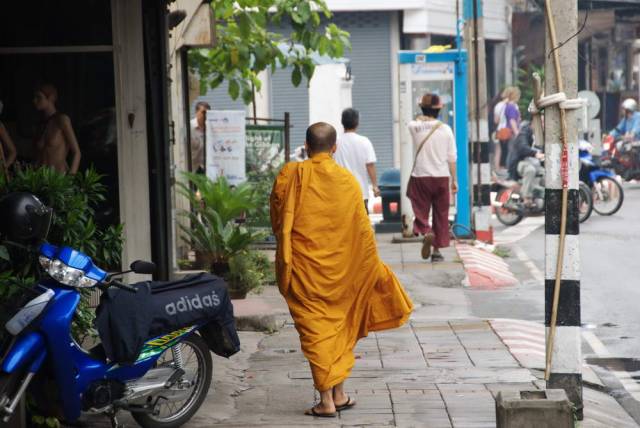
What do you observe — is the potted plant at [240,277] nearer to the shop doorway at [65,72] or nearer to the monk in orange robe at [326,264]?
the shop doorway at [65,72]

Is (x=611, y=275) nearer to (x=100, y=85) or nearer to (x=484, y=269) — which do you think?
(x=484, y=269)

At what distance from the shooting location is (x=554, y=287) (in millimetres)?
6758

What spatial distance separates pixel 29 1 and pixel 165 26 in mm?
1148

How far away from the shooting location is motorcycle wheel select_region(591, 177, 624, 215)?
18781 millimetres

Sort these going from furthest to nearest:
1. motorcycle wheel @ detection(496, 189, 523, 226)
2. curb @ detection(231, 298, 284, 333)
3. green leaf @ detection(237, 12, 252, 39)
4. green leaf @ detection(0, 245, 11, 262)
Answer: motorcycle wheel @ detection(496, 189, 523, 226) → green leaf @ detection(237, 12, 252, 39) → curb @ detection(231, 298, 284, 333) → green leaf @ detection(0, 245, 11, 262)

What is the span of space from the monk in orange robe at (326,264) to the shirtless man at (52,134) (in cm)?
317

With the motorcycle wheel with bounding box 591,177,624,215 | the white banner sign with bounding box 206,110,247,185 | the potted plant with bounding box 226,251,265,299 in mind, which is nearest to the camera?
the potted plant with bounding box 226,251,265,299

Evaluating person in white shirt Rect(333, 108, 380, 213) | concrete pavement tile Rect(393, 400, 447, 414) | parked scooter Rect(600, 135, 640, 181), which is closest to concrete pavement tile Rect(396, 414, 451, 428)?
concrete pavement tile Rect(393, 400, 447, 414)

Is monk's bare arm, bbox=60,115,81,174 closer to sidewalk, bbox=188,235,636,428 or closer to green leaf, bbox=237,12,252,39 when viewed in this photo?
sidewalk, bbox=188,235,636,428

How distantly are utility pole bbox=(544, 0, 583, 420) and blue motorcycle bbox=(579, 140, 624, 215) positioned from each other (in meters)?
12.2

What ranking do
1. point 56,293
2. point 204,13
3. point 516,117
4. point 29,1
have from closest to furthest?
point 56,293
point 29,1
point 204,13
point 516,117

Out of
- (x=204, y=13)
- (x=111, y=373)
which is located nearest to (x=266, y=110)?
(x=204, y=13)

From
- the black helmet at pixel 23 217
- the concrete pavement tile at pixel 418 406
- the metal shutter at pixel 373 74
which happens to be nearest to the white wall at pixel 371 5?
the metal shutter at pixel 373 74

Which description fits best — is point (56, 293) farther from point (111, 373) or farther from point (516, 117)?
point (516, 117)
